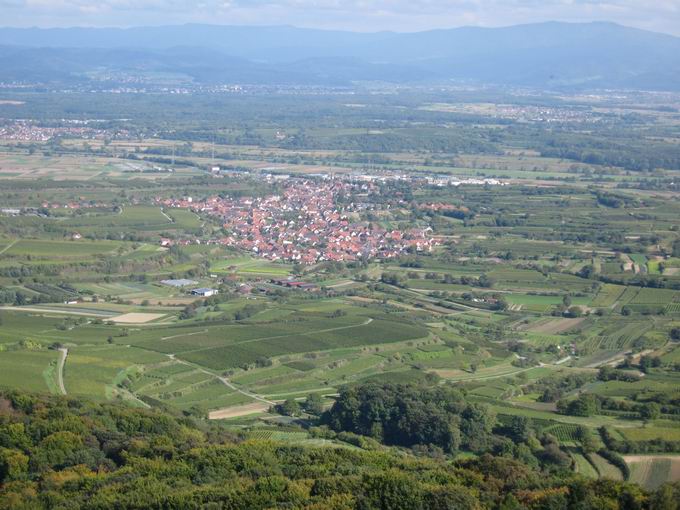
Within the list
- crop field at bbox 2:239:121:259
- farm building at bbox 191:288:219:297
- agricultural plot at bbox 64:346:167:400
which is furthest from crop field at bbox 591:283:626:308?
crop field at bbox 2:239:121:259

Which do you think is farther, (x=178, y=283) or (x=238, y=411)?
(x=178, y=283)

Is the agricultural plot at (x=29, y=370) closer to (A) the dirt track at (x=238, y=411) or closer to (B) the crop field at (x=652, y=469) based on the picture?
(A) the dirt track at (x=238, y=411)

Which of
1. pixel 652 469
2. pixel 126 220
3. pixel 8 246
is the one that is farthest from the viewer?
pixel 126 220

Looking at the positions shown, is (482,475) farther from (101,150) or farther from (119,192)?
(101,150)

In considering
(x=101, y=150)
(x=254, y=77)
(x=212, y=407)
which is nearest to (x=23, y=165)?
(x=101, y=150)

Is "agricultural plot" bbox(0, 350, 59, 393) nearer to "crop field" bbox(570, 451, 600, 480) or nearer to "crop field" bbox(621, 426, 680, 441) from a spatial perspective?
"crop field" bbox(570, 451, 600, 480)

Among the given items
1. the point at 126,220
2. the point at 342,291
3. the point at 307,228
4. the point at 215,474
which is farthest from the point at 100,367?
the point at 307,228

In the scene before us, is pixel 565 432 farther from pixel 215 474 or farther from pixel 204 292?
pixel 204 292
